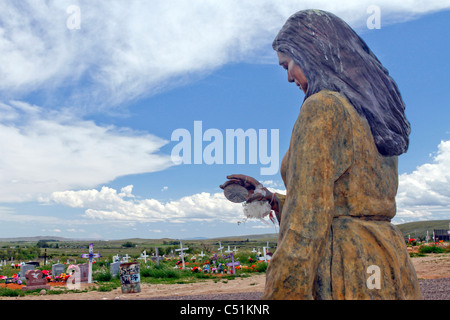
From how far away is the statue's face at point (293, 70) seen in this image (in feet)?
8.69

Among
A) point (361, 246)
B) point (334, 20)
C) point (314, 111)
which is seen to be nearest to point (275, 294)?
point (361, 246)

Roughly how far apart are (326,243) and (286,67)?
1210mm

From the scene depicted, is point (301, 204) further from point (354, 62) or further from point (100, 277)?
point (100, 277)

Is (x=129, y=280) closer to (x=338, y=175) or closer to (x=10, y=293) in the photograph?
(x=10, y=293)

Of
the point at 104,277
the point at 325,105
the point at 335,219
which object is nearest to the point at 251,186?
the point at 335,219

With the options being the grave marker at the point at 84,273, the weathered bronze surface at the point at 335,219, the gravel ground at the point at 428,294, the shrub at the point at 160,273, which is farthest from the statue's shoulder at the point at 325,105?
the shrub at the point at 160,273

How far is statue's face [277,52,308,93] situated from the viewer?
2.65 metres

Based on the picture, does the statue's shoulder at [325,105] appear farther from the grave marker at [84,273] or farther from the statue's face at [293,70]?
the grave marker at [84,273]

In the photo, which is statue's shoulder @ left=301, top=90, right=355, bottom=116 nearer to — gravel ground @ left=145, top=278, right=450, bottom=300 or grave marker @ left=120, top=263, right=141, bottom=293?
gravel ground @ left=145, top=278, right=450, bottom=300

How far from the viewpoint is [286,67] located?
2734 mm

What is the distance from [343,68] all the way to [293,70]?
0.31 metres

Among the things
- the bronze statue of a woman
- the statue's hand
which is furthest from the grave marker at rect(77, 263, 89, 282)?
the bronze statue of a woman

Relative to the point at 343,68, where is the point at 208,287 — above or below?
below

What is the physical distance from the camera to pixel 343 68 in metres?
2.55
